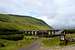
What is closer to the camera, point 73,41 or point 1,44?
point 1,44

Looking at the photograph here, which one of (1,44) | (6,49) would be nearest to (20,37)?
(1,44)

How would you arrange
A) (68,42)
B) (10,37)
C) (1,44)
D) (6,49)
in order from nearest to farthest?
(6,49) → (1,44) → (68,42) → (10,37)

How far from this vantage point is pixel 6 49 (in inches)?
2522

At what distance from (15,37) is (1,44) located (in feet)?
80.7

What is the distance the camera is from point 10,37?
324ft

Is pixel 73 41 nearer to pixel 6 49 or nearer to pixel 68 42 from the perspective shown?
pixel 68 42

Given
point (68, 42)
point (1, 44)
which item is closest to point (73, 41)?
point (68, 42)

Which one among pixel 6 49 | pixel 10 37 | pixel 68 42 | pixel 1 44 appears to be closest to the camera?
pixel 6 49

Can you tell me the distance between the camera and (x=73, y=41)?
83.8 metres

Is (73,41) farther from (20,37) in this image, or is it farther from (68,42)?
(20,37)

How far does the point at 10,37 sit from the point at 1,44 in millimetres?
23591

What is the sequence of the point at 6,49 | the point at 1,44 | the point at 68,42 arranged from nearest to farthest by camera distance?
1. the point at 6,49
2. the point at 1,44
3. the point at 68,42

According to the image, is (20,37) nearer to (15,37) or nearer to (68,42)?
(15,37)

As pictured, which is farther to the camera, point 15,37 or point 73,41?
point 15,37
